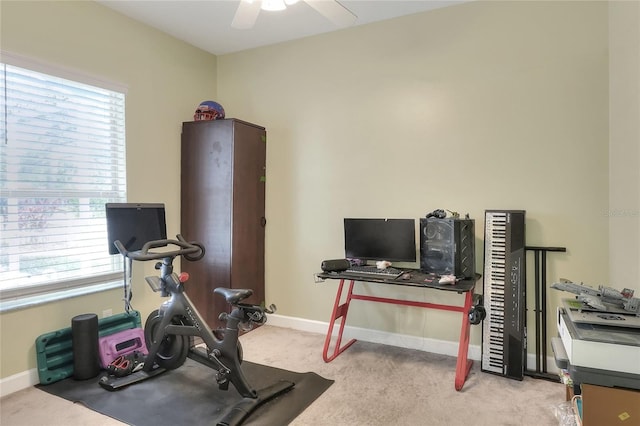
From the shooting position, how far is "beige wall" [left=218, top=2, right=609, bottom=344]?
2834 mm

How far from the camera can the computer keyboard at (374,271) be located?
2.98m

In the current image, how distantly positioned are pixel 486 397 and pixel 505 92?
2.24 meters

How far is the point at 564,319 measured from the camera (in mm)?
1677

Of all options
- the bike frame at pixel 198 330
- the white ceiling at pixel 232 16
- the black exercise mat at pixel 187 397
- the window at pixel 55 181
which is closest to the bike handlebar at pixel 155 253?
the bike frame at pixel 198 330

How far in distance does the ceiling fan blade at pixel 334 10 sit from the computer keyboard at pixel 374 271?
71.5 inches

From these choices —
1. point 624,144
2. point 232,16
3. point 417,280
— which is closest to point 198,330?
point 417,280

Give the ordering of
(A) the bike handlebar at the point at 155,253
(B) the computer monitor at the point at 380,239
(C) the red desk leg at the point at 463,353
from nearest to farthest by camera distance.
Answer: (A) the bike handlebar at the point at 155,253, (C) the red desk leg at the point at 463,353, (B) the computer monitor at the point at 380,239

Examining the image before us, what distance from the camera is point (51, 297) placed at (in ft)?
9.41

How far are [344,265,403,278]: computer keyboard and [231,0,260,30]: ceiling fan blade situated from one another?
1949 mm

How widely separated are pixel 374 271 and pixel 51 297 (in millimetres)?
2438

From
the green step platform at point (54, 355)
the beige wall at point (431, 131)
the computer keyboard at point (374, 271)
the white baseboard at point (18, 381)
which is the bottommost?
the white baseboard at point (18, 381)

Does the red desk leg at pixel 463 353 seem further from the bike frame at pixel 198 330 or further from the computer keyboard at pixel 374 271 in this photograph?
the bike frame at pixel 198 330

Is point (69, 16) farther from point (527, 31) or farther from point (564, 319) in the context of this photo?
point (564, 319)

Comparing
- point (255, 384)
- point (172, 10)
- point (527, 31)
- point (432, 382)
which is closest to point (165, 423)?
point (255, 384)
